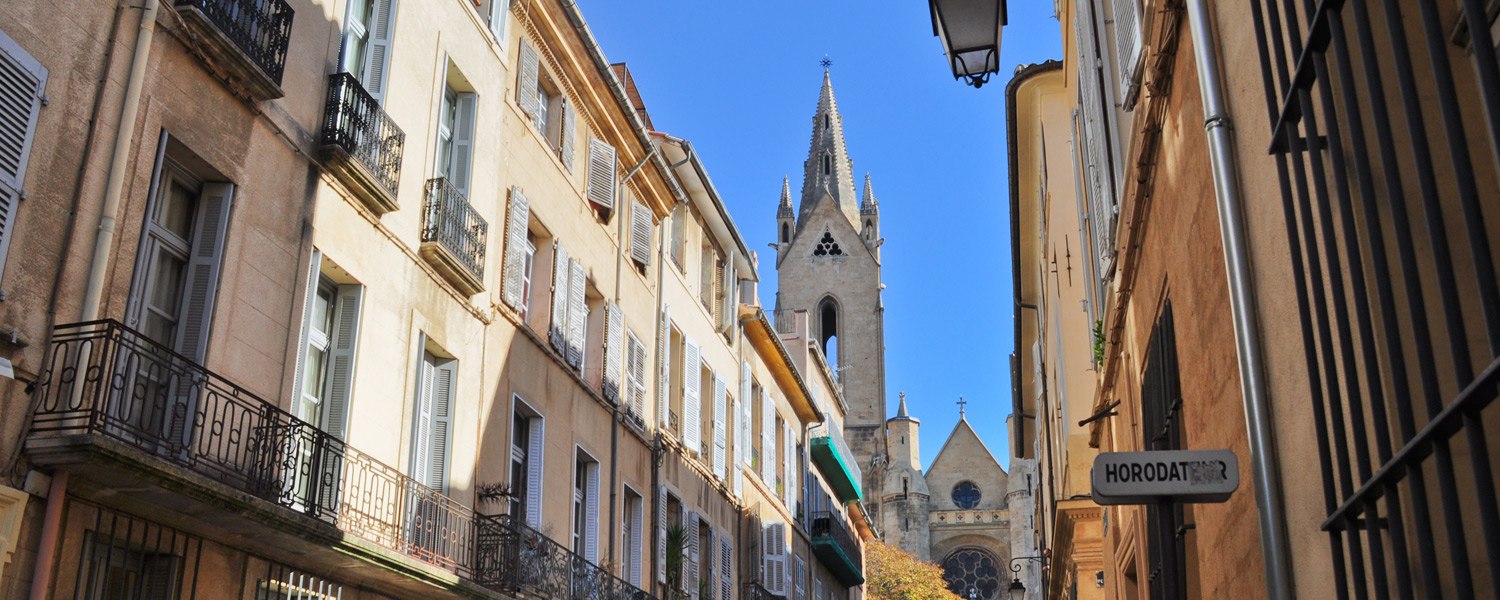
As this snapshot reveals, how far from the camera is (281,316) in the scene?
34.3 ft

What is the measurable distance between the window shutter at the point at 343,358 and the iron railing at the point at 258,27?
6.98 ft

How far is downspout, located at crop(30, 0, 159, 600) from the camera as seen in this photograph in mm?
7680

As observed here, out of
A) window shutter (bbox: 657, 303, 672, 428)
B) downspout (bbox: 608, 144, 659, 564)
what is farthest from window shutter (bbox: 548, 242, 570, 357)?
window shutter (bbox: 657, 303, 672, 428)

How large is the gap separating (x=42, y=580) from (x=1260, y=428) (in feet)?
21.9

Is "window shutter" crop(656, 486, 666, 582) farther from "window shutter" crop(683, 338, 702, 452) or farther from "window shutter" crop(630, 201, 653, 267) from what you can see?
"window shutter" crop(630, 201, 653, 267)

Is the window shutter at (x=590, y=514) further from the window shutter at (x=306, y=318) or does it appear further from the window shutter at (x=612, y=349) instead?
the window shutter at (x=306, y=318)

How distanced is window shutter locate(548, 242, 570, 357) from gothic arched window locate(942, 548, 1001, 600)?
6228 cm

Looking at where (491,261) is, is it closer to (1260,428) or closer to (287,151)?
(287,151)

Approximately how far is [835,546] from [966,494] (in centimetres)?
5013

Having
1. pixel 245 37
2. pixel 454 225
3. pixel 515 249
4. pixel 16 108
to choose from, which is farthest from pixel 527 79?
pixel 16 108

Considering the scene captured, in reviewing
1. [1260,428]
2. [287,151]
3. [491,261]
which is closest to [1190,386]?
[1260,428]

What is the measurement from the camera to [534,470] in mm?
15297

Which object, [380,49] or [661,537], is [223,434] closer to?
[380,49]

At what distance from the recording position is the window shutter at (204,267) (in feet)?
30.8
